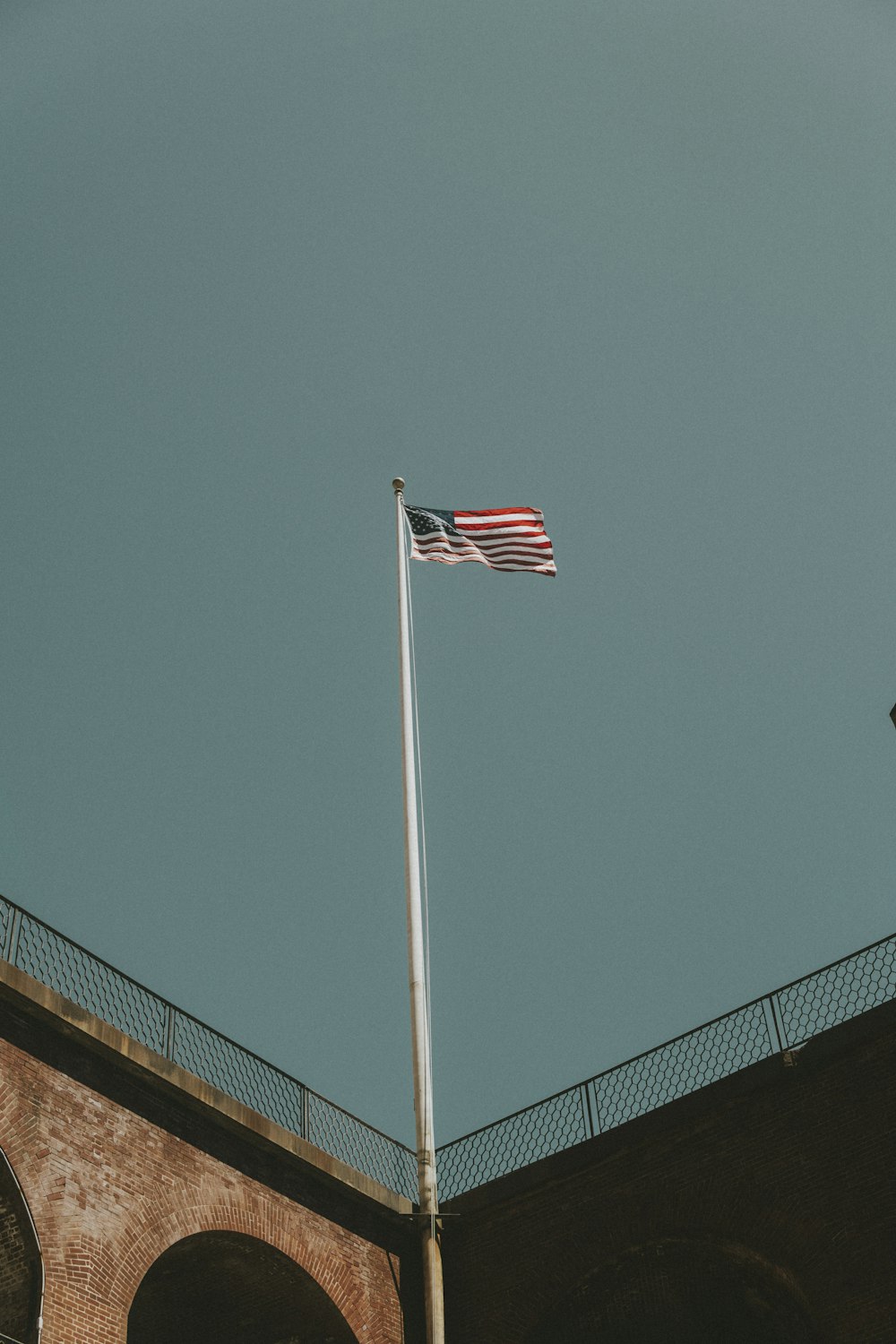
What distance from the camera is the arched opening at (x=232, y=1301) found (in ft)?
58.3

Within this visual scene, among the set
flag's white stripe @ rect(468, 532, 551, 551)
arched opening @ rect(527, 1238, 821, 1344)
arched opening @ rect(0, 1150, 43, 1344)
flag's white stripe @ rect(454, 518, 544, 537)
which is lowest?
arched opening @ rect(0, 1150, 43, 1344)

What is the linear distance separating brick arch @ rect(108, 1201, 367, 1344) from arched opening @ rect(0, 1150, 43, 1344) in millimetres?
951

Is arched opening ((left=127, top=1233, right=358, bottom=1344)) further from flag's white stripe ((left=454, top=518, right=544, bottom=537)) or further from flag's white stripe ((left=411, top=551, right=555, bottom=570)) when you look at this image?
flag's white stripe ((left=454, top=518, right=544, bottom=537))

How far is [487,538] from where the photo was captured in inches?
842

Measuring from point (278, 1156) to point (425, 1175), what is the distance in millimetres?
1966

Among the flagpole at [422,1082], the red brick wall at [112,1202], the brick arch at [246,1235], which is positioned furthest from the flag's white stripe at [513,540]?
the brick arch at [246,1235]

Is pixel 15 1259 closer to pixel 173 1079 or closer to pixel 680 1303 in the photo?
pixel 173 1079

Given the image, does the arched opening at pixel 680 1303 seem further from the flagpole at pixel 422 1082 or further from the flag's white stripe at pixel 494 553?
the flag's white stripe at pixel 494 553

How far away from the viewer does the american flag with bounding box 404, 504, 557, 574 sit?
21156 millimetres

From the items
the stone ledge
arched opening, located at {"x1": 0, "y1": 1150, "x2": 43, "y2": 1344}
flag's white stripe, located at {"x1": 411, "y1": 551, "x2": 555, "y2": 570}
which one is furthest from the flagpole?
arched opening, located at {"x1": 0, "y1": 1150, "x2": 43, "y2": 1344}

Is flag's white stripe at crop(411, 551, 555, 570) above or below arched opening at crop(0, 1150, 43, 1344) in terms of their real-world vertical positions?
above

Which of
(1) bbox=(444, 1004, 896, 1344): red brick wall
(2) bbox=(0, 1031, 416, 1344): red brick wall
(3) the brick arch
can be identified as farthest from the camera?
(1) bbox=(444, 1004, 896, 1344): red brick wall

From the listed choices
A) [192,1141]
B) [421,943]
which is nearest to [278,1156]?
[192,1141]

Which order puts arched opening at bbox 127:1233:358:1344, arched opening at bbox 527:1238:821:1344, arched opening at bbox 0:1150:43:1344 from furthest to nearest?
arched opening at bbox 127:1233:358:1344 < arched opening at bbox 527:1238:821:1344 < arched opening at bbox 0:1150:43:1344
